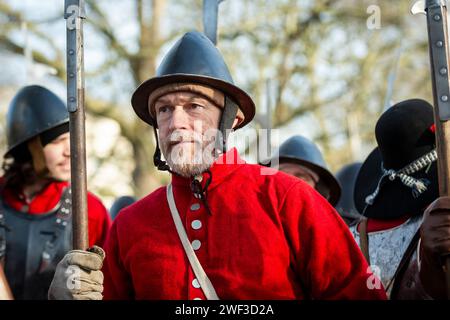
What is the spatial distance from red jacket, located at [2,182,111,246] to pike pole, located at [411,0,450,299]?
271 cm

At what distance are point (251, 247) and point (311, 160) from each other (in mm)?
2901

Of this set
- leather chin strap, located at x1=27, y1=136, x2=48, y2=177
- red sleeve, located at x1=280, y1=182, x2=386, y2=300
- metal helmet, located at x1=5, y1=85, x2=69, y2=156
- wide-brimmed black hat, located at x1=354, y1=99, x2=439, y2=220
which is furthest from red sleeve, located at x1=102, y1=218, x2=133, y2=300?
metal helmet, located at x1=5, y1=85, x2=69, y2=156

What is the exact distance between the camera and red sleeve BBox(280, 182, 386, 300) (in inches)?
136

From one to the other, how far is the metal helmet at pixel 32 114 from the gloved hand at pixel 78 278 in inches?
91.0

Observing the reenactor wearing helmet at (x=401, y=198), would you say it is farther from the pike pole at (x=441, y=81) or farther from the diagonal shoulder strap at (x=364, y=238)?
the pike pole at (x=441, y=81)

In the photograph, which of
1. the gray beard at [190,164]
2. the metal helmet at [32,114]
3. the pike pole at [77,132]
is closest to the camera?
the pike pole at [77,132]

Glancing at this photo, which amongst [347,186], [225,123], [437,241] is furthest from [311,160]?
[437,241]

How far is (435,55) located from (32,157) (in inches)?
125

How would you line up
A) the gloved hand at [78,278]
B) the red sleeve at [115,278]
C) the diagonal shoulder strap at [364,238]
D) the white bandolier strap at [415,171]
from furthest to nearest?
the diagonal shoulder strap at [364,238]
the white bandolier strap at [415,171]
the red sleeve at [115,278]
the gloved hand at [78,278]

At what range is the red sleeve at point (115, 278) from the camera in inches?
152

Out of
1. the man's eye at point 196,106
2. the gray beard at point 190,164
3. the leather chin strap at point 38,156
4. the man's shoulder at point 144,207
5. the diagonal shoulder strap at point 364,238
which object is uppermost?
the leather chin strap at point 38,156

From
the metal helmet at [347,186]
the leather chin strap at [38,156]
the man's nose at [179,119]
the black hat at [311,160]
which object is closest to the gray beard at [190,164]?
the man's nose at [179,119]

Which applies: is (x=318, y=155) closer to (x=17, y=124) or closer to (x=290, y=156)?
(x=290, y=156)
